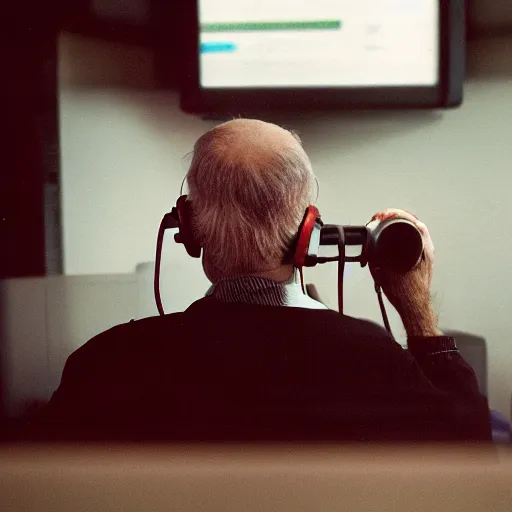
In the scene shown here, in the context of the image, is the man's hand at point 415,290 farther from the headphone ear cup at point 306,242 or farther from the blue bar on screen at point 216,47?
the blue bar on screen at point 216,47

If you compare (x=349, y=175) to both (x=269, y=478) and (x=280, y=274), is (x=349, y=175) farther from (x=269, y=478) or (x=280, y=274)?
(x=269, y=478)

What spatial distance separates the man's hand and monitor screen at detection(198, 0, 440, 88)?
415 mm

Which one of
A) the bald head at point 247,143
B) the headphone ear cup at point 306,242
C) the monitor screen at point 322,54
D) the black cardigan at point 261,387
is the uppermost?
the monitor screen at point 322,54

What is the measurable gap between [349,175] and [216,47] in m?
0.41

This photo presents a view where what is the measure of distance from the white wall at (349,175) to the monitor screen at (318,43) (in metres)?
0.11

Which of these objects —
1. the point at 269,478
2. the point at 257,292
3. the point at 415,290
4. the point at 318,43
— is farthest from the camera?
the point at 318,43

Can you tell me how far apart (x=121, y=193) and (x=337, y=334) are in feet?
2.66

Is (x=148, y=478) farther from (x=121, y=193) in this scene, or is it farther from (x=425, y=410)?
(x=121, y=193)

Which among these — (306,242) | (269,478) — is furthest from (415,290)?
(269,478)

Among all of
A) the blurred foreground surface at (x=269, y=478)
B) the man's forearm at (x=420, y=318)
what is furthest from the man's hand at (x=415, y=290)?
the blurred foreground surface at (x=269, y=478)

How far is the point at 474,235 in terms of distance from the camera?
1519 millimetres

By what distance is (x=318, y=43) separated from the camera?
1413 millimetres

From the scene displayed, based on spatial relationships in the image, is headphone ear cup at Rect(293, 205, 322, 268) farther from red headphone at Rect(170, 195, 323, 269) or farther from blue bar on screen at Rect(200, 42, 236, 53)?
blue bar on screen at Rect(200, 42, 236, 53)

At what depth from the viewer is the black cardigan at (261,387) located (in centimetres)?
86
